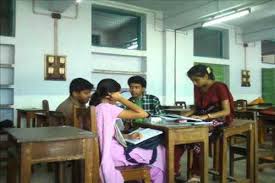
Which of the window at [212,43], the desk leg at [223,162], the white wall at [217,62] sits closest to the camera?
the desk leg at [223,162]

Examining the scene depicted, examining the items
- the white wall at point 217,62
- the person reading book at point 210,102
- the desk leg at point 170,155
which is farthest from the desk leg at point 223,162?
the white wall at point 217,62

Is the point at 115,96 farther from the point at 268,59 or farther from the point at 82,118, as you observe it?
the point at 268,59

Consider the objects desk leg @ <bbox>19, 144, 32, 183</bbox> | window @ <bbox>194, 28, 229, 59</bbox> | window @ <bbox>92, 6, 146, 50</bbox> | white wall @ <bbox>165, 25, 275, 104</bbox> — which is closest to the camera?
desk leg @ <bbox>19, 144, 32, 183</bbox>

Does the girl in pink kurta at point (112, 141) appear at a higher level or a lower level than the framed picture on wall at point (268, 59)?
lower

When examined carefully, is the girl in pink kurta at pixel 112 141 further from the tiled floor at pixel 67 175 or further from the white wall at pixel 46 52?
the white wall at pixel 46 52

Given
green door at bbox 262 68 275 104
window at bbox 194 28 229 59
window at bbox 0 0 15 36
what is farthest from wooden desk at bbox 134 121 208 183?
green door at bbox 262 68 275 104

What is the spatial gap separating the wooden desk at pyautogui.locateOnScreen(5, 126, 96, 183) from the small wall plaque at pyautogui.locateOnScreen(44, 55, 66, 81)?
4234 mm

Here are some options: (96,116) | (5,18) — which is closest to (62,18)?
(5,18)

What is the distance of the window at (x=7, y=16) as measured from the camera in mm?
5988

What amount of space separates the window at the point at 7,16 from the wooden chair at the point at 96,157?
4349 mm

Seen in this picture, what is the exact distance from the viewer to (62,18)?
20.7 ft

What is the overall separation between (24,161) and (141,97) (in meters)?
2.16

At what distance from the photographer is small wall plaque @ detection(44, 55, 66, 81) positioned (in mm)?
6102

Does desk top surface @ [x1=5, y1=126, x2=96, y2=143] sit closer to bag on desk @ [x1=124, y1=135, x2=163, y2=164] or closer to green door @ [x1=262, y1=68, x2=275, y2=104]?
bag on desk @ [x1=124, y1=135, x2=163, y2=164]
